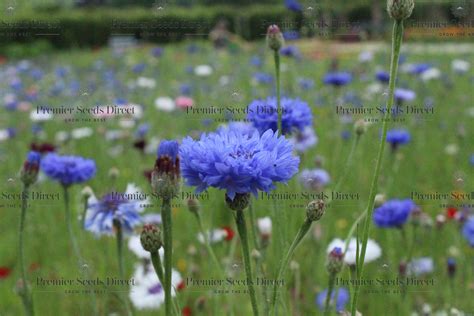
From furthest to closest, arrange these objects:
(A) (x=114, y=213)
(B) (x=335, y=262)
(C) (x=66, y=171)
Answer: (C) (x=66, y=171), (A) (x=114, y=213), (B) (x=335, y=262)

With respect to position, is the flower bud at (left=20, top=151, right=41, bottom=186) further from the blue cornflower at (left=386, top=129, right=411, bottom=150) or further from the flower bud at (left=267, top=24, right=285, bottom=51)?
the blue cornflower at (left=386, top=129, right=411, bottom=150)

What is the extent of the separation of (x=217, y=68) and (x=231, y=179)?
3.85 meters

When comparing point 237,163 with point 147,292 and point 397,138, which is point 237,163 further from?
point 397,138

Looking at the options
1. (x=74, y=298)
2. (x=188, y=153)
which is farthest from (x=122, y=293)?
(x=74, y=298)

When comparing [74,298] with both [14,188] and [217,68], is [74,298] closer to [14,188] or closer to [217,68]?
[14,188]

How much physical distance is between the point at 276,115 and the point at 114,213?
37 centimetres

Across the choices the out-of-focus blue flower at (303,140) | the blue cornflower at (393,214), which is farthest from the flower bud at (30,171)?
the out-of-focus blue flower at (303,140)

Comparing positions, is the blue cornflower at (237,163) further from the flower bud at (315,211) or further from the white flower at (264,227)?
the white flower at (264,227)

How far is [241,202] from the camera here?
26.6 inches

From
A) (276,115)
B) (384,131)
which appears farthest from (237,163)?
(276,115)

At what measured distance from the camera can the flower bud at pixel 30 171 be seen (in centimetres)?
104

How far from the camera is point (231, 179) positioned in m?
0.68

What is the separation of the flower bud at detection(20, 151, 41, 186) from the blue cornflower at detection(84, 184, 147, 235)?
0.17m

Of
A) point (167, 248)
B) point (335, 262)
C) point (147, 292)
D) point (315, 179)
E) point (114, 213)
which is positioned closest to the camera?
point (167, 248)
